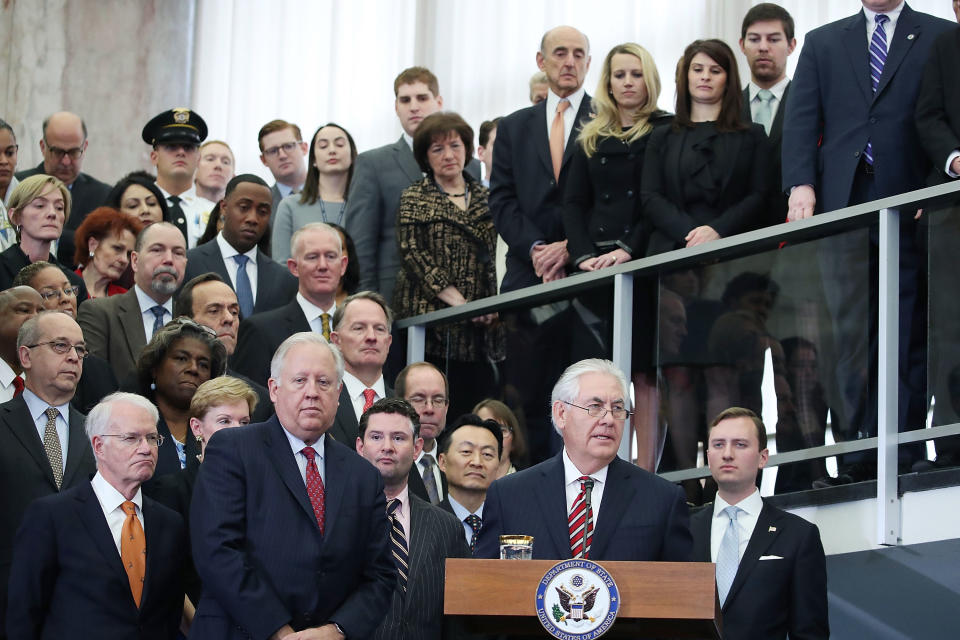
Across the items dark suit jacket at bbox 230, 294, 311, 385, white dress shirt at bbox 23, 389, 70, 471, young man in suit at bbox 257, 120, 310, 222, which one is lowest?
white dress shirt at bbox 23, 389, 70, 471

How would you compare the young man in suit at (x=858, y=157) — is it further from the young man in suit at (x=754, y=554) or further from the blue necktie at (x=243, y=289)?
the blue necktie at (x=243, y=289)

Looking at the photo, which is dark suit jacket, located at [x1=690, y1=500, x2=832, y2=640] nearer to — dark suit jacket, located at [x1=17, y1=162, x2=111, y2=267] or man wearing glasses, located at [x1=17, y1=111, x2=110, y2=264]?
dark suit jacket, located at [x1=17, y1=162, x2=111, y2=267]

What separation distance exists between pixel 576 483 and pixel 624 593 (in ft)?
2.43

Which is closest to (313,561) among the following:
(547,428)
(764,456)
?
(764,456)

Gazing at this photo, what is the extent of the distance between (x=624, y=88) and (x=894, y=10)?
112 cm

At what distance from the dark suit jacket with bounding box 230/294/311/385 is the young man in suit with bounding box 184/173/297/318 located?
0.53m

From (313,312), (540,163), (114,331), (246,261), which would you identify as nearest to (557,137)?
(540,163)

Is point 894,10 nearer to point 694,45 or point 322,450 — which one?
point 694,45

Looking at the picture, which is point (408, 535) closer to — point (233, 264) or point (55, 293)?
point (55, 293)

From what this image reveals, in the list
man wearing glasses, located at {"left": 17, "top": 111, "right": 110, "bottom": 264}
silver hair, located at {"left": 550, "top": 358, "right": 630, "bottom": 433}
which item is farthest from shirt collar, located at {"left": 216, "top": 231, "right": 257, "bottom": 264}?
silver hair, located at {"left": 550, "top": 358, "right": 630, "bottom": 433}

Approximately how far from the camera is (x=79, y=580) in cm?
440

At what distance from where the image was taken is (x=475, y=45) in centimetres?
1105

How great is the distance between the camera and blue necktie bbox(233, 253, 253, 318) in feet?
22.6

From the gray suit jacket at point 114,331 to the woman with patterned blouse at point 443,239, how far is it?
4.35ft
